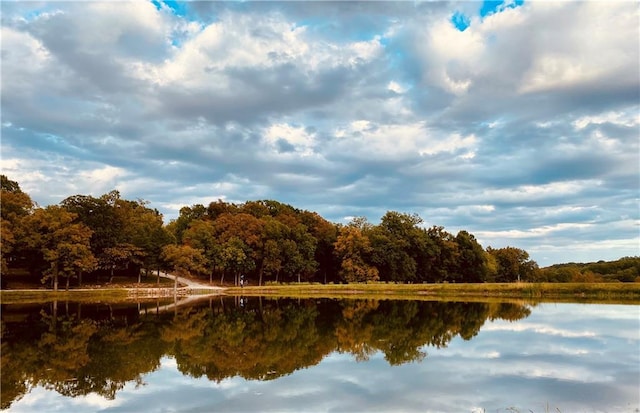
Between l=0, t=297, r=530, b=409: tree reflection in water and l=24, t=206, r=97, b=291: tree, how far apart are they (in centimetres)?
1596

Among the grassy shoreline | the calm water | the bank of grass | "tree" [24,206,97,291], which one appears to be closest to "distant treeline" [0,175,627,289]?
"tree" [24,206,97,291]

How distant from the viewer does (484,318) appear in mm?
33250

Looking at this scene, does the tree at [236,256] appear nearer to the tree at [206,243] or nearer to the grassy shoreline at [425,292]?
the tree at [206,243]

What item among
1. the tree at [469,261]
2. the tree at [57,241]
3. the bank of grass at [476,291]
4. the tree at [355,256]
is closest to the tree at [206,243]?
the bank of grass at [476,291]

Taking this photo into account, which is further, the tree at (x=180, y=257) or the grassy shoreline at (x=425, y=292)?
the tree at (x=180, y=257)

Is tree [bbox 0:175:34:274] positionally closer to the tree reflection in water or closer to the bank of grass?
the tree reflection in water

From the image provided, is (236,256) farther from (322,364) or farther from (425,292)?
(322,364)

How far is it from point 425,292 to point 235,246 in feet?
94.1

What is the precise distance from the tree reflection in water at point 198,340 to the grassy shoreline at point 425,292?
14.2 metres

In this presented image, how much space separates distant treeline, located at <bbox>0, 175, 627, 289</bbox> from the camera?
55.2 meters

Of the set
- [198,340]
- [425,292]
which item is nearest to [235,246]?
[425,292]

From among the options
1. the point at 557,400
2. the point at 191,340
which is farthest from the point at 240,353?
the point at 557,400

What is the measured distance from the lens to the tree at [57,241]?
5341 cm

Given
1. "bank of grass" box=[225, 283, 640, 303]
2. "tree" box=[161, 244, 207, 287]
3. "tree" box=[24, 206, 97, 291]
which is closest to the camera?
"bank of grass" box=[225, 283, 640, 303]
